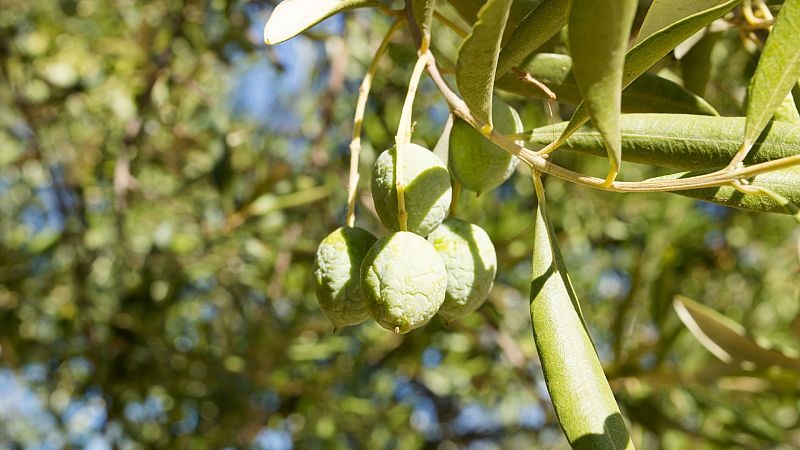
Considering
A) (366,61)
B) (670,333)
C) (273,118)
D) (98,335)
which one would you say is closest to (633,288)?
(670,333)

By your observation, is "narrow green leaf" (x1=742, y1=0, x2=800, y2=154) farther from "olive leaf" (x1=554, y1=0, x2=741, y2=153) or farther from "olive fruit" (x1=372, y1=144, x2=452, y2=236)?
"olive fruit" (x1=372, y1=144, x2=452, y2=236)

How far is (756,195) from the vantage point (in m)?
0.79

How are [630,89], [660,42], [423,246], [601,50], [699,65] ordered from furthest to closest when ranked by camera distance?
1. [699,65]
2. [630,89]
3. [423,246]
4. [660,42]
5. [601,50]

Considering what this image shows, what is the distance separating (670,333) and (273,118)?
2533 mm

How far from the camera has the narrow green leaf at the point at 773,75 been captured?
0.73m

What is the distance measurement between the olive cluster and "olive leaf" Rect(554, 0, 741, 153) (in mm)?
155

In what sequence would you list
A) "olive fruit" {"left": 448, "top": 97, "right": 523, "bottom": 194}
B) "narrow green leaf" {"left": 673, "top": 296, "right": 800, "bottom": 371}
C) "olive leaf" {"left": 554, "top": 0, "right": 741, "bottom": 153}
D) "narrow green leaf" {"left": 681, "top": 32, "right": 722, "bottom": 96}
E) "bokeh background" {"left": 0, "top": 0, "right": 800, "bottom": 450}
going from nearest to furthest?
"olive leaf" {"left": 554, "top": 0, "right": 741, "bottom": 153} → "olive fruit" {"left": 448, "top": 97, "right": 523, "bottom": 194} → "narrow green leaf" {"left": 681, "top": 32, "right": 722, "bottom": 96} → "narrow green leaf" {"left": 673, "top": 296, "right": 800, "bottom": 371} → "bokeh background" {"left": 0, "top": 0, "right": 800, "bottom": 450}

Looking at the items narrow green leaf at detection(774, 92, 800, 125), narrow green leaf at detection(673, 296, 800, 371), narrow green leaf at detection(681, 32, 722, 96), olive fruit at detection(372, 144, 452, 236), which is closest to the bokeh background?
narrow green leaf at detection(673, 296, 800, 371)

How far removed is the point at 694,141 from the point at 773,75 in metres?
0.10

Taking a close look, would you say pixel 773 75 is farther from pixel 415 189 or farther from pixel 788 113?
pixel 415 189

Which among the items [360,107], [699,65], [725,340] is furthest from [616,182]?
[725,340]

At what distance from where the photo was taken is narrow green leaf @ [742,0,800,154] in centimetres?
73

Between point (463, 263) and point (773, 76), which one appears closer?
point (773, 76)

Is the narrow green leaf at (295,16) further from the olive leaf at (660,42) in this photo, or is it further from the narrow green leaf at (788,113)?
the narrow green leaf at (788,113)
